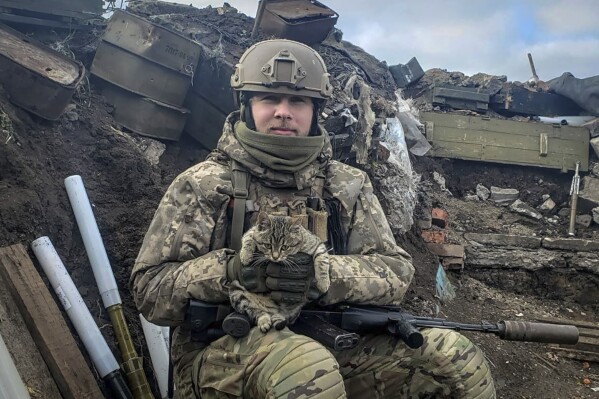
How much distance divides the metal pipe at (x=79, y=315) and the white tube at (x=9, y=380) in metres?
0.74

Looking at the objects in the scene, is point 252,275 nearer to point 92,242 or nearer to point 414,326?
point 414,326

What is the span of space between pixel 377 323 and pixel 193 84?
4.07 meters

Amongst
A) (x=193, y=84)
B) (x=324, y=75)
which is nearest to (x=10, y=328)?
(x=324, y=75)

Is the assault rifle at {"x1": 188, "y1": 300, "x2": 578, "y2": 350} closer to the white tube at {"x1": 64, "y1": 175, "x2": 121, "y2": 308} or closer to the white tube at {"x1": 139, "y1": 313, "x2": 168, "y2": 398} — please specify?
the white tube at {"x1": 139, "y1": 313, "x2": 168, "y2": 398}

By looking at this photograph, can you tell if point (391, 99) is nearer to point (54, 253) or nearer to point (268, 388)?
point (54, 253)

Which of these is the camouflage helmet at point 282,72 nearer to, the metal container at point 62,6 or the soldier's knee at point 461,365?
the soldier's knee at point 461,365

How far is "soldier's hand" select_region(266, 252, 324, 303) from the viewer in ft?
7.73

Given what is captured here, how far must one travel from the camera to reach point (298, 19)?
7457mm

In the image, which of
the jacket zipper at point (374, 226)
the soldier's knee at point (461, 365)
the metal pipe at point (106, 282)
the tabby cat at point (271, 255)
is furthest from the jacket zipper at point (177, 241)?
the metal pipe at point (106, 282)

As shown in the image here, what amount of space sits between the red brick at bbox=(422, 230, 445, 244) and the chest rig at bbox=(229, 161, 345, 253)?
3.86 metres

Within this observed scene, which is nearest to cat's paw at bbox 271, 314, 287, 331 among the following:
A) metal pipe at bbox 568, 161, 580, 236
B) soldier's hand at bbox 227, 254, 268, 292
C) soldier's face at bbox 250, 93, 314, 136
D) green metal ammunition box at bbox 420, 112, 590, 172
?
soldier's hand at bbox 227, 254, 268, 292

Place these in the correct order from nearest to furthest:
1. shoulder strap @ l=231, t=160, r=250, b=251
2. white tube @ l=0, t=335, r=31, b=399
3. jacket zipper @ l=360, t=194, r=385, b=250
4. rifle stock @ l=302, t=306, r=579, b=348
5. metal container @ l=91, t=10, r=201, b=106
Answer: white tube @ l=0, t=335, r=31, b=399 → rifle stock @ l=302, t=306, r=579, b=348 → shoulder strap @ l=231, t=160, r=250, b=251 → jacket zipper @ l=360, t=194, r=385, b=250 → metal container @ l=91, t=10, r=201, b=106

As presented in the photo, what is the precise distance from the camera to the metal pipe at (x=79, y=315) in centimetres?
338

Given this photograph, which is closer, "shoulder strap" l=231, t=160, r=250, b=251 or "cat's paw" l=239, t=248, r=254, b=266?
"cat's paw" l=239, t=248, r=254, b=266
